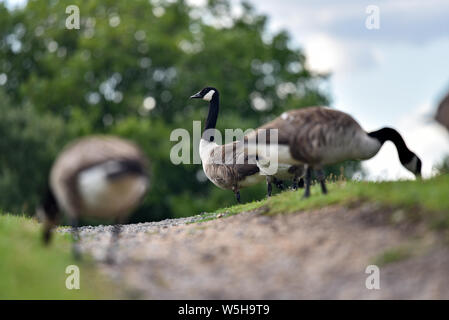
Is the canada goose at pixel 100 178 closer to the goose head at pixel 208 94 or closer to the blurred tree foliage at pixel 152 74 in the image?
the goose head at pixel 208 94

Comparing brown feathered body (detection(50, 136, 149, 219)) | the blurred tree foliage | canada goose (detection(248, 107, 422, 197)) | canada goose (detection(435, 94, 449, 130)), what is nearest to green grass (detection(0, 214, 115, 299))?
brown feathered body (detection(50, 136, 149, 219))

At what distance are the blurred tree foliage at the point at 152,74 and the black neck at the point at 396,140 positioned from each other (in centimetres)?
2570

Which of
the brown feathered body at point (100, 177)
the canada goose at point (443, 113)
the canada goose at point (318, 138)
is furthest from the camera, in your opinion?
the canada goose at point (443, 113)

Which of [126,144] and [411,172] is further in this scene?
[411,172]

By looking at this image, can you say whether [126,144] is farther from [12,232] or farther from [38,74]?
[38,74]

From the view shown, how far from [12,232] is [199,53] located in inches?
1489

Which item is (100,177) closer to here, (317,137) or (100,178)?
(100,178)

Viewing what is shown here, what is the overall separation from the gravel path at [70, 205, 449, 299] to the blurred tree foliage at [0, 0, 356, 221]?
28.9m

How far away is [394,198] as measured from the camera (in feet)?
32.5

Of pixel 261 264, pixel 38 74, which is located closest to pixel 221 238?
pixel 261 264

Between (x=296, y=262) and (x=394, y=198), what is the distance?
2.19 m

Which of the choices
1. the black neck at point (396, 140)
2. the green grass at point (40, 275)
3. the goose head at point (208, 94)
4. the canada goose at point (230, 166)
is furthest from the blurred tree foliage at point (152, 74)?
the green grass at point (40, 275)

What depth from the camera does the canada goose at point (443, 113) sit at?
1098cm
